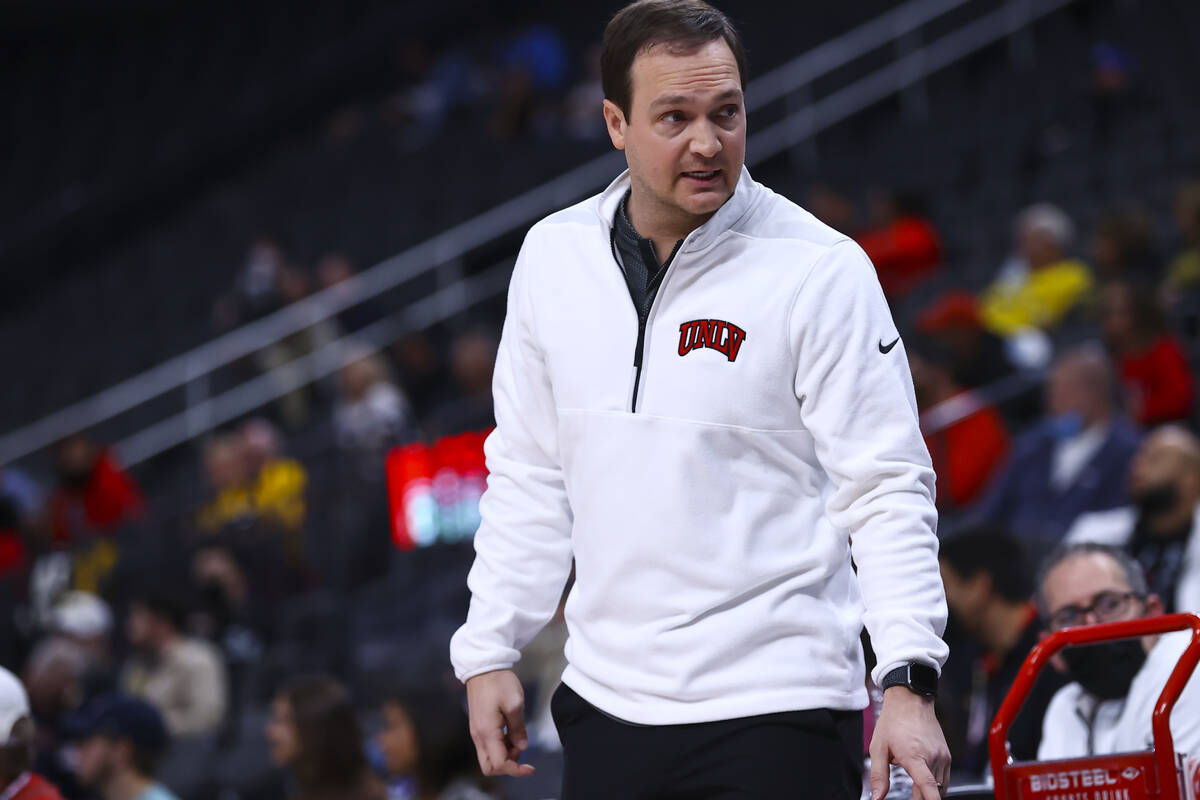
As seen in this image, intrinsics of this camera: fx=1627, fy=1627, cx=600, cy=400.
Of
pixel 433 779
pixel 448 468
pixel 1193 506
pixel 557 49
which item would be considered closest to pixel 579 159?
pixel 557 49

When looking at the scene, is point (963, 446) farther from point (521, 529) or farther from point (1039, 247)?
point (521, 529)

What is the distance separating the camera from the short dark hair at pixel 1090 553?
3.52 m

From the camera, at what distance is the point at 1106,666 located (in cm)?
322

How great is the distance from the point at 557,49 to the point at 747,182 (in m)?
11.3

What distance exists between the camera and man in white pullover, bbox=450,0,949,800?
2066mm

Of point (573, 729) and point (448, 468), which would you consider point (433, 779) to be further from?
point (448, 468)

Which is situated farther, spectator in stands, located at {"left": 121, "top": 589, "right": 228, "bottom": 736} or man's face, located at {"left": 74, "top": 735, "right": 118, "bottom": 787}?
spectator in stands, located at {"left": 121, "top": 589, "right": 228, "bottom": 736}

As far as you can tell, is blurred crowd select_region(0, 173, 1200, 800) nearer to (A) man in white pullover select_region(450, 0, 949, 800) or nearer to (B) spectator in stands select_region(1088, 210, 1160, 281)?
(B) spectator in stands select_region(1088, 210, 1160, 281)

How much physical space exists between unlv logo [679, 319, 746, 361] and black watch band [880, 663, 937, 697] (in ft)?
1.50

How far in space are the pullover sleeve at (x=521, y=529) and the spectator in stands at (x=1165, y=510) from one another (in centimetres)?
330

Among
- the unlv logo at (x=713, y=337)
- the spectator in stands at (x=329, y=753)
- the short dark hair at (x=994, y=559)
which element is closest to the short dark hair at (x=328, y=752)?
the spectator in stands at (x=329, y=753)

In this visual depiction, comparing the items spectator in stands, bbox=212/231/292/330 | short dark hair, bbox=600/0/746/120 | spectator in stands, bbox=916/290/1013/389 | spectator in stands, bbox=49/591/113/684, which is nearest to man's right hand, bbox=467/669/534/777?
short dark hair, bbox=600/0/746/120

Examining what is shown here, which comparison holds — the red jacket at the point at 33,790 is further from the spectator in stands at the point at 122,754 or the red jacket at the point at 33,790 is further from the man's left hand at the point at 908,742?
the man's left hand at the point at 908,742

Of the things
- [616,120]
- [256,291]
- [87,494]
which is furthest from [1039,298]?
[616,120]
